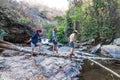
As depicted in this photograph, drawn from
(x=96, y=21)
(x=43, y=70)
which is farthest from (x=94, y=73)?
(x=96, y=21)

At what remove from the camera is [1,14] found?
79.1 feet

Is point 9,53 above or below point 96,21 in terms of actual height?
below

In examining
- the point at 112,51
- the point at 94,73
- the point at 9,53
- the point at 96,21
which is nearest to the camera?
the point at 94,73

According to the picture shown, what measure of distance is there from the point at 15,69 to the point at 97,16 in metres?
19.4

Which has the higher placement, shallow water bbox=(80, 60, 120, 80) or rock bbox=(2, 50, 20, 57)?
rock bbox=(2, 50, 20, 57)

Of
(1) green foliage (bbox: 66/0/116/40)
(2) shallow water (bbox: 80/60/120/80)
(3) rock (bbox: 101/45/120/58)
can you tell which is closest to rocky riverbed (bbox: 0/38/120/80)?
(2) shallow water (bbox: 80/60/120/80)

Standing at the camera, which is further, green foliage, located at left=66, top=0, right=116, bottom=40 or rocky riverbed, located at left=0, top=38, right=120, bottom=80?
green foliage, located at left=66, top=0, right=116, bottom=40

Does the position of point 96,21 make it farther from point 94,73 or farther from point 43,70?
point 43,70

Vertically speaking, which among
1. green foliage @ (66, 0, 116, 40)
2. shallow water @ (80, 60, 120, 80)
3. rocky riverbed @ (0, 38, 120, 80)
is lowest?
shallow water @ (80, 60, 120, 80)

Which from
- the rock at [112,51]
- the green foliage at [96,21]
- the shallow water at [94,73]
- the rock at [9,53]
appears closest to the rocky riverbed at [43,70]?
the shallow water at [94,73]

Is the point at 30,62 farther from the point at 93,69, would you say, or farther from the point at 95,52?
the point at 95,52

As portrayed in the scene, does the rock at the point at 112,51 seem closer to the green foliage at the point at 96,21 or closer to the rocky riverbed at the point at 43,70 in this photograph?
the rocky riverbed at the point at 43,70

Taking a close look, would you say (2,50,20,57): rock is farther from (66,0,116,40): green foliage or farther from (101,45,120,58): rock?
(66,0,116,40): green foliage

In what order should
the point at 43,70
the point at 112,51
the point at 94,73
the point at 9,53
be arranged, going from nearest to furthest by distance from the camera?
the point at 43,70 < the point at 94,73 < the point at 9,53 < the point at 112,51
